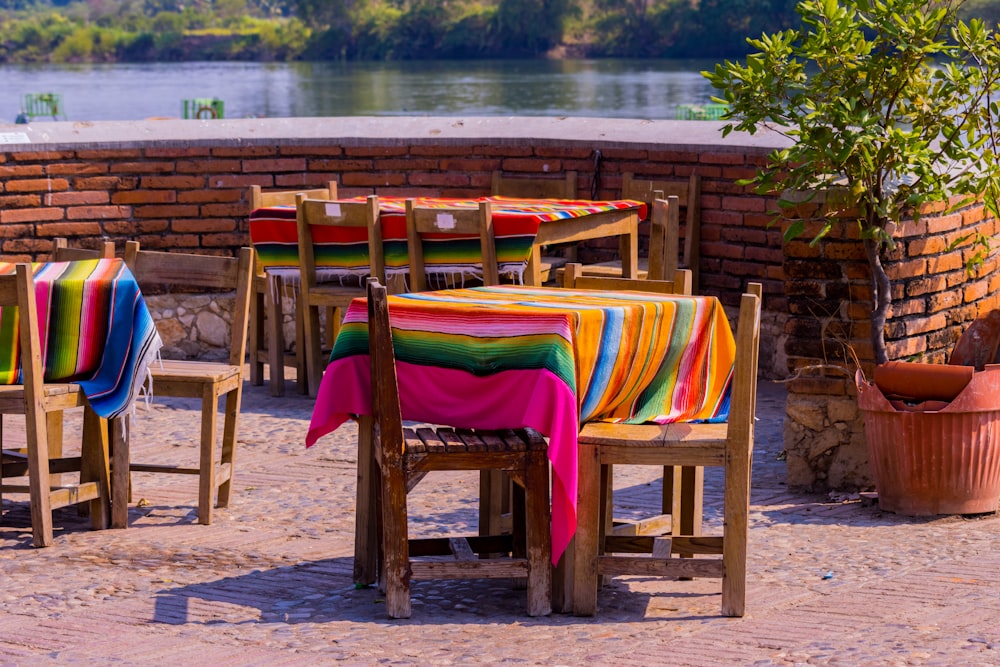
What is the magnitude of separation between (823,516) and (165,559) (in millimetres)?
2285

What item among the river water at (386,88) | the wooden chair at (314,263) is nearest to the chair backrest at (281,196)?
the wooden chair at (314,263)

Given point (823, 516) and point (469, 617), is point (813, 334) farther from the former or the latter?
point (469, 617)

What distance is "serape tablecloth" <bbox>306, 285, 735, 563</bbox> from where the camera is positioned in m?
3.87

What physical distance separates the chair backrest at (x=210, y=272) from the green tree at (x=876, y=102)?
1819mm

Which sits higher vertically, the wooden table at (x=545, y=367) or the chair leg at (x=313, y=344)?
the wooden table at (x=545, y=367)

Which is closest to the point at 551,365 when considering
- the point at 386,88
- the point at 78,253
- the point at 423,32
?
the point at 78,253

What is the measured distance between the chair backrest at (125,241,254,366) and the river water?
1309 inches

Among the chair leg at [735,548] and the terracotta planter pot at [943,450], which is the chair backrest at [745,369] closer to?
the chair leg at [735,548]

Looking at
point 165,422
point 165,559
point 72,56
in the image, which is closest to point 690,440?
point 165,559

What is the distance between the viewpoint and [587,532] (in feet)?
13.1

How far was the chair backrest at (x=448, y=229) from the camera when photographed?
261 inches

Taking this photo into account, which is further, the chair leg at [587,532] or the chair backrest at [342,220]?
the chair backrest at [342,220]

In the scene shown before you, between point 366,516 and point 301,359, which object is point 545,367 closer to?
point 366,516

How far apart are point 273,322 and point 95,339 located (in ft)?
8.72
